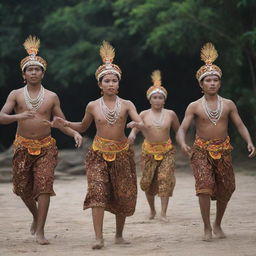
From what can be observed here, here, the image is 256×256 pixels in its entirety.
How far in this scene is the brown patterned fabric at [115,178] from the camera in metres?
7.34

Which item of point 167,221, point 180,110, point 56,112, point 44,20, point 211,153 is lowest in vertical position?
point 167,221

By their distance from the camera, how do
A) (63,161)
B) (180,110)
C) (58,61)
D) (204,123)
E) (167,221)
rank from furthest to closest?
(180,110) → (58,61) → (63,161) → (167,221) → (204,123)

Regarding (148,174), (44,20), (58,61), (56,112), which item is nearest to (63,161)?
(58,61)

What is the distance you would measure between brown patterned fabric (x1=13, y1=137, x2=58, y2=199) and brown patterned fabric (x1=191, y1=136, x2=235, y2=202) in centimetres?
158

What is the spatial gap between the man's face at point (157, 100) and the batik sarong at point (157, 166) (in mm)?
617

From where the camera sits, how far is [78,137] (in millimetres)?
7328

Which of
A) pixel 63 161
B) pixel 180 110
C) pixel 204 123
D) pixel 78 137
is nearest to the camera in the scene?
pixel 78 137

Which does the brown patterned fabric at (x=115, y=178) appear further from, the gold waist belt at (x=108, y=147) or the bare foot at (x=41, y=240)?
the bare foot at (x=41, y=240)

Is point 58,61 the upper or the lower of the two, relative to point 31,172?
upper

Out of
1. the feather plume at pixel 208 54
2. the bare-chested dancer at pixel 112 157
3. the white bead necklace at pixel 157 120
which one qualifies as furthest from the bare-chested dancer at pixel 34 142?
the white bead necklace at pixel 157 120

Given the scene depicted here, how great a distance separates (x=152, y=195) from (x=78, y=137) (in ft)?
9.95

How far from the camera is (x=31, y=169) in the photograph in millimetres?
7785

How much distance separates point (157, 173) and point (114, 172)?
9.20 feet

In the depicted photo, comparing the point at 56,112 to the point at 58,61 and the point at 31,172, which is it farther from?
the point at 58,61
